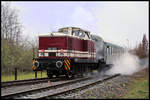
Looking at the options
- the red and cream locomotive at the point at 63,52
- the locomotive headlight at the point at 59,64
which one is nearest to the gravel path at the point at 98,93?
the locomotive headlight at the point at 59,64

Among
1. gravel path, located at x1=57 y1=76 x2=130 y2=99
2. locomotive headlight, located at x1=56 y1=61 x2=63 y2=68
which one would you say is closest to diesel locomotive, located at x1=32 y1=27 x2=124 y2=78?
locomotive headlight, located at x1=56 y1=61 x2=63 y2=68

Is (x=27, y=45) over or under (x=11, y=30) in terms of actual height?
under

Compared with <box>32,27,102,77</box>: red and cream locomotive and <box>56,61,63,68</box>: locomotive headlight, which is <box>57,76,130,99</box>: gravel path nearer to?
<box>56,61,63,68</box>: locomotive headlight

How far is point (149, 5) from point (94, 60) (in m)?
6.01

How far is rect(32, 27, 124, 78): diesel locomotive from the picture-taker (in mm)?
14102

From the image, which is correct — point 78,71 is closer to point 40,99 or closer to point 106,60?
point 106,60

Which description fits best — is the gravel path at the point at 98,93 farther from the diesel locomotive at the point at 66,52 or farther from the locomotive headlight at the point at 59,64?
the diesel locomotive at the point at 66,52

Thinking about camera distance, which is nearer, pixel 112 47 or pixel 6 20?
pixel 112 47

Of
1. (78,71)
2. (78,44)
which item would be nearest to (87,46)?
(78,44)

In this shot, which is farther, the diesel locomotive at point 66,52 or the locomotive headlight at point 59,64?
the diesel locomotive at point 66,52

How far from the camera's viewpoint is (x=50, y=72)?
15156 mm

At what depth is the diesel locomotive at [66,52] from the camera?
14.1m

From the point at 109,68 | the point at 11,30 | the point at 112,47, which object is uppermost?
the point at 11,30

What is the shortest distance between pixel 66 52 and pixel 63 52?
0.66ft
